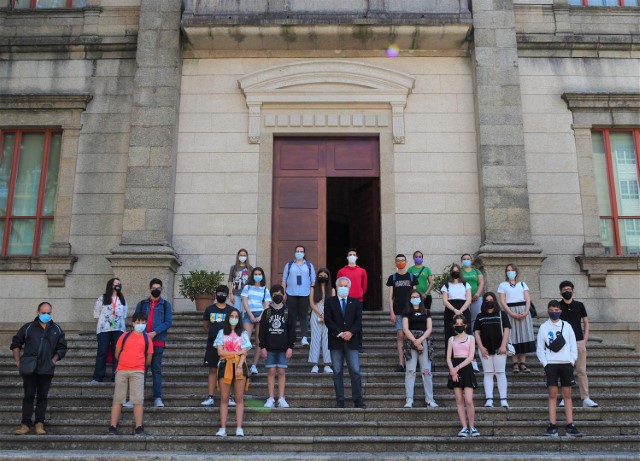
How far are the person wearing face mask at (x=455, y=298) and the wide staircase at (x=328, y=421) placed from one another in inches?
33.8

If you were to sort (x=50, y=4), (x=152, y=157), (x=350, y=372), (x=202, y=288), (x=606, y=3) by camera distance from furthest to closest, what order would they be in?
(x=50, y=4) < (x=606, y=3) < (x=152, y=157) < (x=202, y=288) < (x=350, y=372)

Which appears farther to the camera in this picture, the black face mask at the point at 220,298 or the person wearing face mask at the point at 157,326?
the black face mask at the point at 220,298

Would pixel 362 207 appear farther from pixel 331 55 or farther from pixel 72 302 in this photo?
pixel 72 302

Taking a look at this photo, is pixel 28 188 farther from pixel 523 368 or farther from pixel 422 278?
pixel 523 368

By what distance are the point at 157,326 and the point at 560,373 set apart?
5748 millimetres

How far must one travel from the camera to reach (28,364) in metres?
9.01

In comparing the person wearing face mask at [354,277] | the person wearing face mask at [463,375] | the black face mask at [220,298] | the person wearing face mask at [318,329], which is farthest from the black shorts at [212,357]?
the person wearing face mask at [463,375]

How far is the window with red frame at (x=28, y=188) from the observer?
1455 cm

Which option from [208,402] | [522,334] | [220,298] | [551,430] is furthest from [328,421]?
[522,334]

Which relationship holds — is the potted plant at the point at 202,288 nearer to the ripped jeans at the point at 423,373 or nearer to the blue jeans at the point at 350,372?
the blue jeans at the point at 350,372

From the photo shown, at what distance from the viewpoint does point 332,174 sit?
1505 centimetres

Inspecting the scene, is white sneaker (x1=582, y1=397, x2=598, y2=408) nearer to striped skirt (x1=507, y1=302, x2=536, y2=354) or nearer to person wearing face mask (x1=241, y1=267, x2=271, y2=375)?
striped skirt (x1=507, y1=302, x2=536, y2=354)

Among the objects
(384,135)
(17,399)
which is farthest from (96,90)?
(17,399)

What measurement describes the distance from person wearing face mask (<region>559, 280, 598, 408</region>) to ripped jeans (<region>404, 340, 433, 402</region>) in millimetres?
1913
